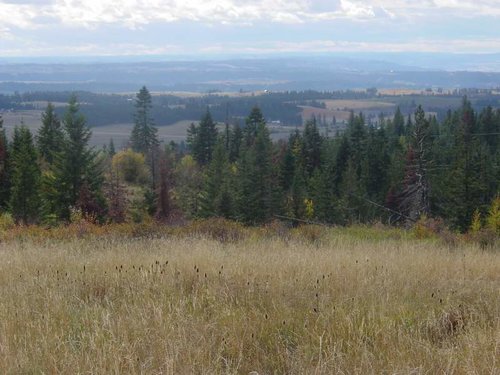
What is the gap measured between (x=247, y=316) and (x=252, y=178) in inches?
1760

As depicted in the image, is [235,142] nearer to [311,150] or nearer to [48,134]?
[311,150]

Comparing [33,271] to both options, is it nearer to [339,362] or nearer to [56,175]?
[339,362]

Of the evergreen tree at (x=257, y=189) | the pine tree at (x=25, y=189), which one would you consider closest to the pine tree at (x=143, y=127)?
the evergreen tree at (x=257, y=189)

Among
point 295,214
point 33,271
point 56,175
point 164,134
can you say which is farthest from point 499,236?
point 164,134

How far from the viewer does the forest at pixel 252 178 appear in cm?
3734

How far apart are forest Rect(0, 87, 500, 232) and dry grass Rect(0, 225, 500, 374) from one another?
11803mm

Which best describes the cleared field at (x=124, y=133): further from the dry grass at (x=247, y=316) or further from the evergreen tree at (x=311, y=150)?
the dry grass at (x=247, y=316)

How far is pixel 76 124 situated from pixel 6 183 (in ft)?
22.0

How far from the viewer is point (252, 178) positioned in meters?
49.2

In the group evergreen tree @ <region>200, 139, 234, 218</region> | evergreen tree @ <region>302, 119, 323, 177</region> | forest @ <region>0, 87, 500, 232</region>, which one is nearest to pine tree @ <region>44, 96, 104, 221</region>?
forest @ <region>0, 87, 500, 232</region>

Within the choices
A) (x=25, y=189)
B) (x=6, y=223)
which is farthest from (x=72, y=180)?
(x=6, y=223)

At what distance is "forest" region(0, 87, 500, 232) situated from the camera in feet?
123

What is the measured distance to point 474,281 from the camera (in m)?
6.05

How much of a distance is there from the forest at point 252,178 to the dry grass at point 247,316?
11.8 meters
